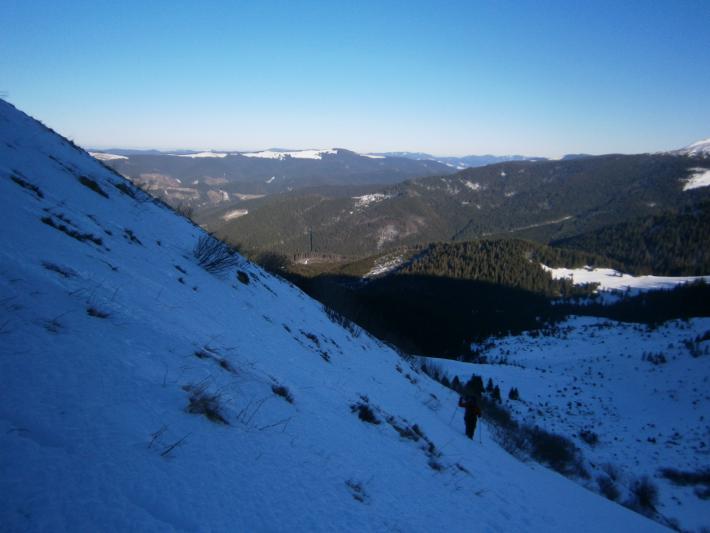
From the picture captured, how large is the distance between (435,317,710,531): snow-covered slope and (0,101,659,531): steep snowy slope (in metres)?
14.0

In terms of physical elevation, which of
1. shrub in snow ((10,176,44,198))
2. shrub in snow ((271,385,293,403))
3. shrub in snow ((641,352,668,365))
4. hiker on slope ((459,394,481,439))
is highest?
shrub in snow ((10,176,44,198))

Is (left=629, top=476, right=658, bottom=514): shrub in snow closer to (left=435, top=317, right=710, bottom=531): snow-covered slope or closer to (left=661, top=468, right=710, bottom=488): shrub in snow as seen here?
(left=435, top=317, right=710, bottom=531): snow-covered slope

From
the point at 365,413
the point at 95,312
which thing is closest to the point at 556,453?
the point at 365,413

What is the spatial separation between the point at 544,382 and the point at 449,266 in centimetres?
5925

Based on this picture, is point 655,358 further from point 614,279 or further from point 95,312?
point 614,279

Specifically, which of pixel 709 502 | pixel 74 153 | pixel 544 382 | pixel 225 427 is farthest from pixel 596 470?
pixel 74 153

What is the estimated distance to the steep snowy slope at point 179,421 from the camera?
228cm

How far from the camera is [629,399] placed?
3250cm

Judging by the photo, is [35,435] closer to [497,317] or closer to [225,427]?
[225,427]

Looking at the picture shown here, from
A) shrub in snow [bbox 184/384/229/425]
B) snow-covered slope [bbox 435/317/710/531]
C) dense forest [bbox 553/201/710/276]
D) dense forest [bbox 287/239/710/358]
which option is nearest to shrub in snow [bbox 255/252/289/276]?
snow-covered slope [bbox 435/317/710/531]

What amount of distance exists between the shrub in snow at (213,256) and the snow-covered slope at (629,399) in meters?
18.4

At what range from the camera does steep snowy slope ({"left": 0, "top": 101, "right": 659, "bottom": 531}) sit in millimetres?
2277

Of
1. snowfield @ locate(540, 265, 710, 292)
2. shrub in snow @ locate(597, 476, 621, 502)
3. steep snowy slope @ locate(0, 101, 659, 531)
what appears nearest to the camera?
steep snowy slope @ locate(0, 101, 659, 531)

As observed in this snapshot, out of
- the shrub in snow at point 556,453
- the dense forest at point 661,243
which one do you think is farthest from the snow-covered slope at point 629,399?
the dense forest at point 661,243
